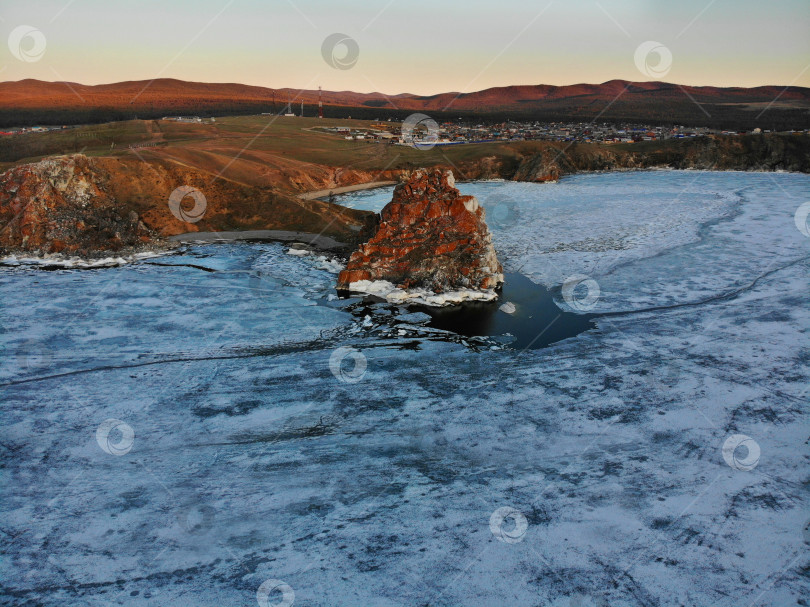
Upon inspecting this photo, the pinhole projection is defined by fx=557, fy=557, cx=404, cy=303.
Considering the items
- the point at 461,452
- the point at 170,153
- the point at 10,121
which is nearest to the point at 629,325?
the point at 461,452

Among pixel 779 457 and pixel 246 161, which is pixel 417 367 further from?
pixel 246 161
